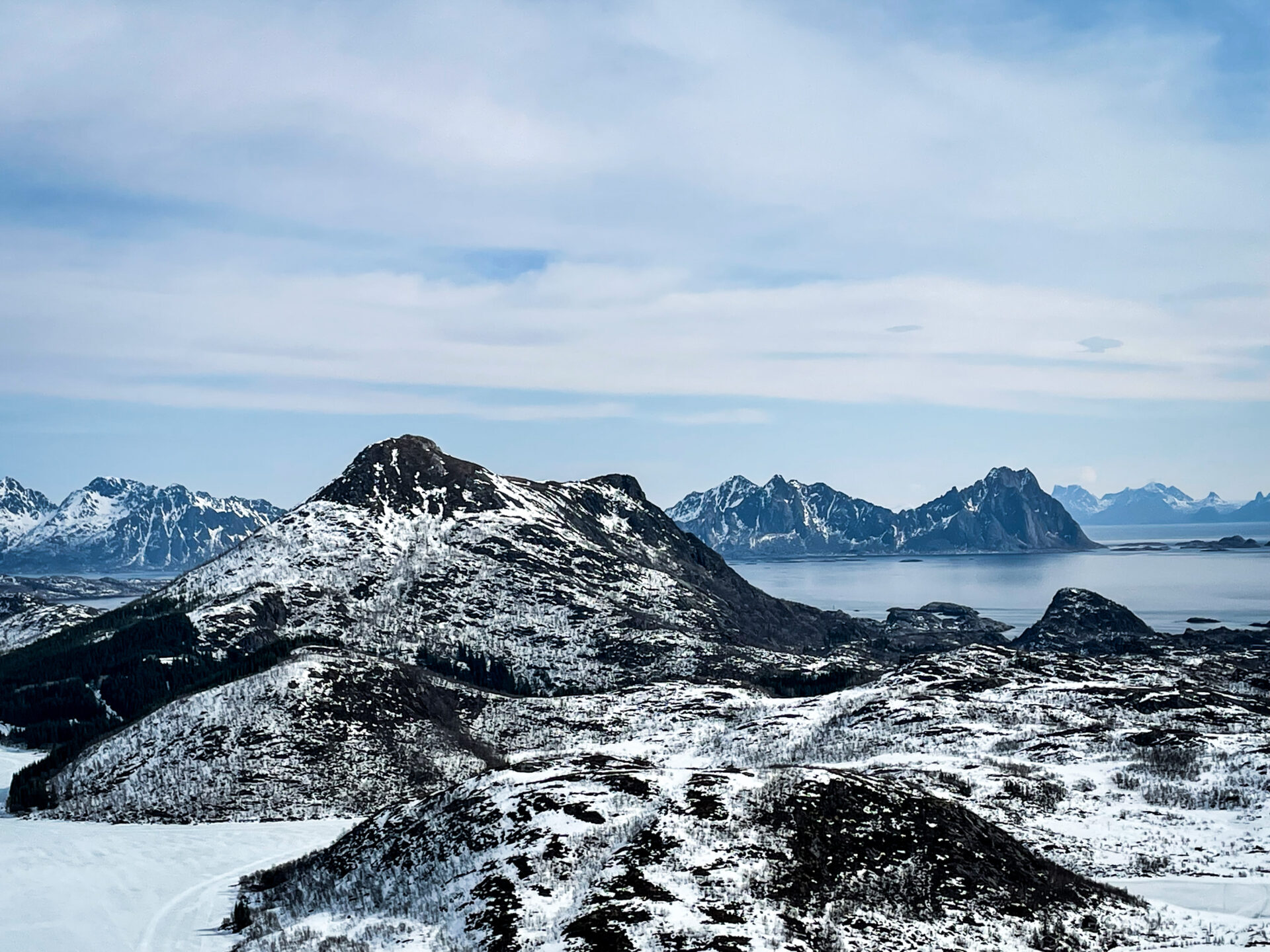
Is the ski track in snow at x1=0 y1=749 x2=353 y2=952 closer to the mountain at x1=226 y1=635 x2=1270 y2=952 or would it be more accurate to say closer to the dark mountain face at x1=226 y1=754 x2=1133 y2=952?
the mountain at x1=226 y1=635 x2=1270 y2=952

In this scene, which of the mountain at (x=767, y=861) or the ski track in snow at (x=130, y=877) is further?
the ski track in snow at (x=130, y=877)

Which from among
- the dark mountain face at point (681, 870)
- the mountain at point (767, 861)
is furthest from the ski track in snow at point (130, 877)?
the dark mountain face at point (681, 870)

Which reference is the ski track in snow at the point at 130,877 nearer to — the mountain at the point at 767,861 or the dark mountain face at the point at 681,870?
the mountain at the point at 767,861

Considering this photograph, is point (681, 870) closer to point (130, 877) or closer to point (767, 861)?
point (767, 861)

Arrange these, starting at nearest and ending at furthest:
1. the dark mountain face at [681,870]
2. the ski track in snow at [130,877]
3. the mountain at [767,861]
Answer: the dark mountain face at [681,870]
the mountain at [767,861]
the ski track in snow at [130,877]

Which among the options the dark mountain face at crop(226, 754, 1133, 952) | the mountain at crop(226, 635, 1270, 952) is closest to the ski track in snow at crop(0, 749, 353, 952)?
the mountain at crop(226, 635, 1270, 952)

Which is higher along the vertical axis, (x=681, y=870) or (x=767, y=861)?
(x=767, y=861)

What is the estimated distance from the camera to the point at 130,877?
105 metres

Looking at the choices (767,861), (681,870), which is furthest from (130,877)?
(767,861)

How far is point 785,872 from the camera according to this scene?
72312 mm

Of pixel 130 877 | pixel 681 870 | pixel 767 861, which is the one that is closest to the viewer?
pixel 681 870

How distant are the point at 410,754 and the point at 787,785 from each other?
9781 cm

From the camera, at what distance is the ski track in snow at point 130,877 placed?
84.3 meters

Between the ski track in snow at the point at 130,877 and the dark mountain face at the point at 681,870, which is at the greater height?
the dark mountain face at the point at 681,870
